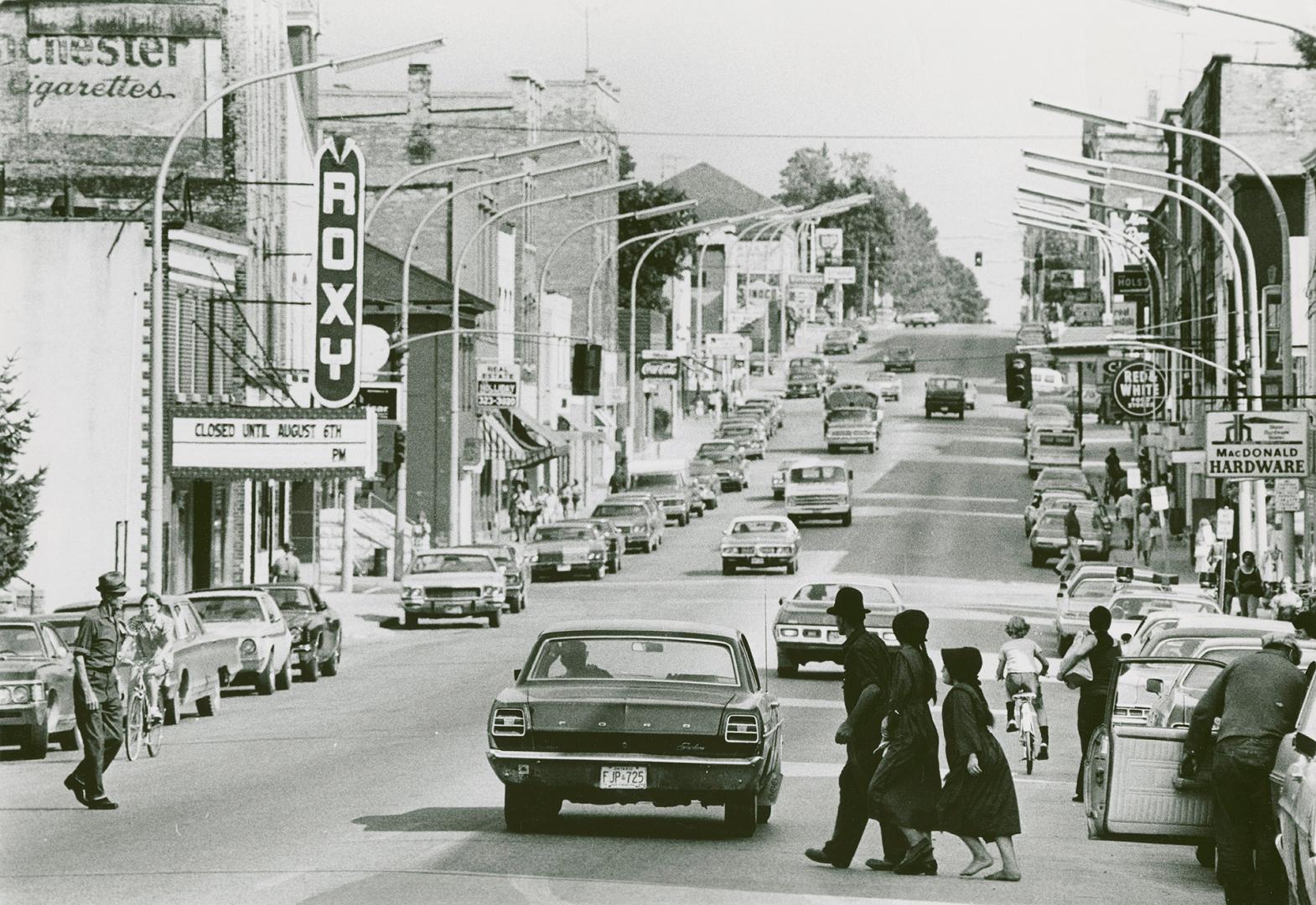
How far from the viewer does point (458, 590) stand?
4203cm

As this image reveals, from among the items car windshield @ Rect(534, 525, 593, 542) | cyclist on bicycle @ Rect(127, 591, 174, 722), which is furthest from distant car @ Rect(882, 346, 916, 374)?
cyclist on bicycle @ Rect(127, 591, 174, 722)

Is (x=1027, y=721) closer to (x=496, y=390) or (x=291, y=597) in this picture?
(x=291, y=597)

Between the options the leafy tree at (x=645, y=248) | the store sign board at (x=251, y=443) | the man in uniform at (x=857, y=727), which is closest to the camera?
the man in uniform at (x=857, y=727)

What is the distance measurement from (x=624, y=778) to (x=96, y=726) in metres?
4.63

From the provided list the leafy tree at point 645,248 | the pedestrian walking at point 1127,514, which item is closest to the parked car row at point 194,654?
the pedestrian walking at point 1127,514

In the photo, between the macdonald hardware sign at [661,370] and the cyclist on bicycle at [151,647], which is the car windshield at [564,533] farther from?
the cyclist on bicycle at [151,647]

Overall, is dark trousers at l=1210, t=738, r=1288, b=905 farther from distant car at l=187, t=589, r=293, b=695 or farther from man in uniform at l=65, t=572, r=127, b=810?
distant car at l=187, t=589, r=293, b=695

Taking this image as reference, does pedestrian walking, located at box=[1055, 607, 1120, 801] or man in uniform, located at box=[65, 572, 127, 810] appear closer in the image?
man in uniform, located at box=[65, 572, 127, 810]

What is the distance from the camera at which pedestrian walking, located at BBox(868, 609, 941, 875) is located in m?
13.2

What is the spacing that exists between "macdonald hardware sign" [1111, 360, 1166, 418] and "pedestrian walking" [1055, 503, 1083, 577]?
3086 millimetres

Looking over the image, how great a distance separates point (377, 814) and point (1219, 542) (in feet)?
116

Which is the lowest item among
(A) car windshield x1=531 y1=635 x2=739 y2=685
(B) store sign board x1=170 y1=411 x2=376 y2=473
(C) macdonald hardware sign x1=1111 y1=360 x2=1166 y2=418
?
(A) car windshield x1=531 y1=635 x2=739 y2=685

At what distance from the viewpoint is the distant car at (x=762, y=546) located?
53.2 metres

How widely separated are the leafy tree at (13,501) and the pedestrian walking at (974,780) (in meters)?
24.5
